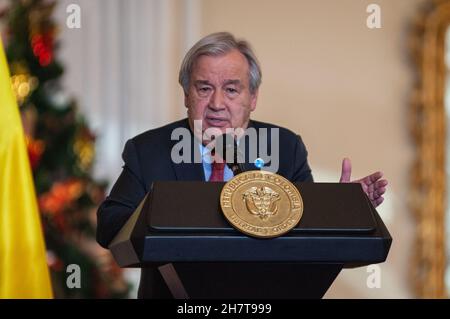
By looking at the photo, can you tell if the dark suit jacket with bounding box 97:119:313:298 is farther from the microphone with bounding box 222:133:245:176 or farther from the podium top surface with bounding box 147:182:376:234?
the podium top surface with bounding box 147:182:376:234

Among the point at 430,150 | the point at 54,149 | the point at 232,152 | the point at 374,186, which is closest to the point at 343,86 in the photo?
the point at 430,150

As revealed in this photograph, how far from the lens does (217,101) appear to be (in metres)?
2.56

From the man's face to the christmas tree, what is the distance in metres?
2.06

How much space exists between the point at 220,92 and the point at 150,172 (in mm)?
310

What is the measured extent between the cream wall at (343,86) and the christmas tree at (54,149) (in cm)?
103

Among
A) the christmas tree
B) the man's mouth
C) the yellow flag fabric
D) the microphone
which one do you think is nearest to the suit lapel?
the man's mouth

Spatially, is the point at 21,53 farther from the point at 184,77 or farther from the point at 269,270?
the point at 269,270

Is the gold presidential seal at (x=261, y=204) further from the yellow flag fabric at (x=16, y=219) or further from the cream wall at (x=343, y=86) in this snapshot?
the cream wall at (x=343, y=86)

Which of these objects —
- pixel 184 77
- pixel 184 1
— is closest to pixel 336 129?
pixel 184 1

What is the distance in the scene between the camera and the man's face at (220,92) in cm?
256

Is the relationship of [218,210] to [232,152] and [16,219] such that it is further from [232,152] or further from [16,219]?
[16,219]

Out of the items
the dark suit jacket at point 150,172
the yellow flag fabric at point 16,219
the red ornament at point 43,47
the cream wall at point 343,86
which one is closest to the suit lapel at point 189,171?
the dark suit jacket at point 150,172

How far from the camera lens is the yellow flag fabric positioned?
2.43 metres
